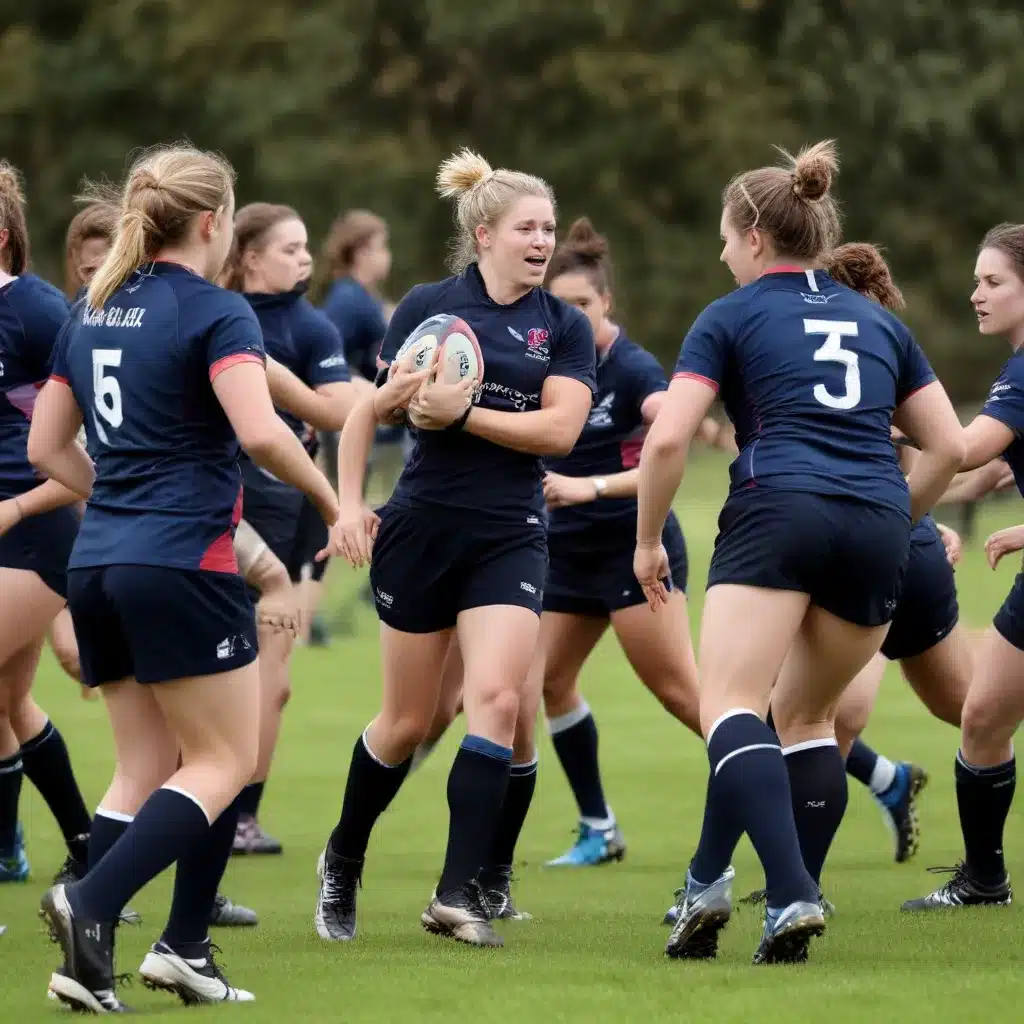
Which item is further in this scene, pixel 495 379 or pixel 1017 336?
pixel 1017 336

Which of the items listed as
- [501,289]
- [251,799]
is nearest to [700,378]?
[501,289]

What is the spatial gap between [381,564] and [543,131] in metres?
36.5

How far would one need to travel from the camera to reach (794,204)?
5.27 meters

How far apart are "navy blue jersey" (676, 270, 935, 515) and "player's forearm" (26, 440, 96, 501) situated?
1553 mm

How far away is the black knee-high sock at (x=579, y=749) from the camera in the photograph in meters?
7.46

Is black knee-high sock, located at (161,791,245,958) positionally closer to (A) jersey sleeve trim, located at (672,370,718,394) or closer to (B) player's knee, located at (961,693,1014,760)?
(A) jersey sleeve trim, located at (672,370,718,394)

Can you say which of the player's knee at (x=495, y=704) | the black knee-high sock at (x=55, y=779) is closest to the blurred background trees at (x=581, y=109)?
the black knee-high sock at (x=55, y=779)

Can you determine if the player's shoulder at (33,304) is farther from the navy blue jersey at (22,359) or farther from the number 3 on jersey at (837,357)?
the number 3 on jersey at (837,357)

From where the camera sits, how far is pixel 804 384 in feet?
16.7

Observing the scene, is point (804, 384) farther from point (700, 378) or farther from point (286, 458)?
point (286, 458)

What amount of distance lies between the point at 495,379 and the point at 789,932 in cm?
176

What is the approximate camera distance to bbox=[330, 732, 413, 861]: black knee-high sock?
229 inches

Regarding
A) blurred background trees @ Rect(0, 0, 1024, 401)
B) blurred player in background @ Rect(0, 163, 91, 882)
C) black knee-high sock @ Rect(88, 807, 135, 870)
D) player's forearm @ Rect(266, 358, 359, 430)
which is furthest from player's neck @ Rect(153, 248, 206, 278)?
blurred background trees @ Rect(0, 0, 1024, 401)

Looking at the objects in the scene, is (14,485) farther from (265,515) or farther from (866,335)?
→ (866,335)
